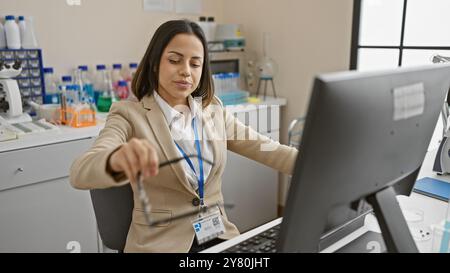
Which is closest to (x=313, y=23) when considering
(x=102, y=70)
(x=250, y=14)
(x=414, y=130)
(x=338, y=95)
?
(x=250, y=14)

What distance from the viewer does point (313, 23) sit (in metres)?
2.72

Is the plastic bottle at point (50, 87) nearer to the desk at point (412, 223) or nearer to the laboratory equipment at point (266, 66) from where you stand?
the laboratory equipment at point (266, 66)

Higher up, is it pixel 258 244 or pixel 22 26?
pixel 22 26

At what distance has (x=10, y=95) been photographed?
81.3 inches

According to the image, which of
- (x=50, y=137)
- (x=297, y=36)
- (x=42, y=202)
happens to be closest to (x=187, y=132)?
(x=50, y=137)

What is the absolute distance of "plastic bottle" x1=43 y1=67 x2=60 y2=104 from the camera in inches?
94.6

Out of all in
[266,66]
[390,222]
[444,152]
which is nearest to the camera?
[390,222]

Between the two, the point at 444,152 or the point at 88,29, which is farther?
the point at 88,29

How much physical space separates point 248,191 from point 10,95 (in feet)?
5.21

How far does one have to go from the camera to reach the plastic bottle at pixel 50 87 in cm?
240

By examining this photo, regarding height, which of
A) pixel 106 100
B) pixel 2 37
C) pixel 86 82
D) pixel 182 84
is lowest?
pixel 106 100

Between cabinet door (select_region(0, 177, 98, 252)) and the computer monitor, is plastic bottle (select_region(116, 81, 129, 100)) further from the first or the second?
the computer monitor

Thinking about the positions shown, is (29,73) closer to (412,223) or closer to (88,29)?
(88,29)

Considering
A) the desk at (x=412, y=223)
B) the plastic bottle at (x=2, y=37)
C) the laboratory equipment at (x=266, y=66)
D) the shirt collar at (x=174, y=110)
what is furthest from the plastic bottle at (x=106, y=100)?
the desk at (x=412, y=223)
